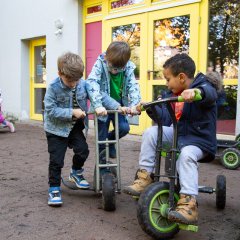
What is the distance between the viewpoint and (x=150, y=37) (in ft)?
26.1

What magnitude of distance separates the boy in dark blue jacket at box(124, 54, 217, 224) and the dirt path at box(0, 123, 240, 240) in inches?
13.4

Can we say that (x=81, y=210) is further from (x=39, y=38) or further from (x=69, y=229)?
(x=39, y=38)

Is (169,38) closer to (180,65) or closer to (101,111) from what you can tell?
Result: (101,111)

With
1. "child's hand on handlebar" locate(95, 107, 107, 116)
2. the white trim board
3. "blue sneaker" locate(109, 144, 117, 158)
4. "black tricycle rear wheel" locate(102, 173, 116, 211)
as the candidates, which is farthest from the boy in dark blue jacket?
the white trim board

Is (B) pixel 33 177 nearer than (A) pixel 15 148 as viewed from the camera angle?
Yes

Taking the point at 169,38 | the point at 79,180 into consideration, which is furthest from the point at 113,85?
the point at 169,38

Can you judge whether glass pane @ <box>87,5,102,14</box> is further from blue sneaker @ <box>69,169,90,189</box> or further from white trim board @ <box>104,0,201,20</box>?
blue sneaker @ <box>69,169,90,189</box>

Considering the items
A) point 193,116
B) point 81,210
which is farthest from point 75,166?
point 193,116

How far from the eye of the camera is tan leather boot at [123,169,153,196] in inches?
120

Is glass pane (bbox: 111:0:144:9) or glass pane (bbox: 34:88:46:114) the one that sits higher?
glass pane (bbox: 111:0:144:9)

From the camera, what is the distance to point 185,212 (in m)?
2.68

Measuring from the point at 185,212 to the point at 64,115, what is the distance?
1.41 meters

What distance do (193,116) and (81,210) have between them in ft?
4.00

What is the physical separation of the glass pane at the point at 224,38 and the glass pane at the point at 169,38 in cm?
50
